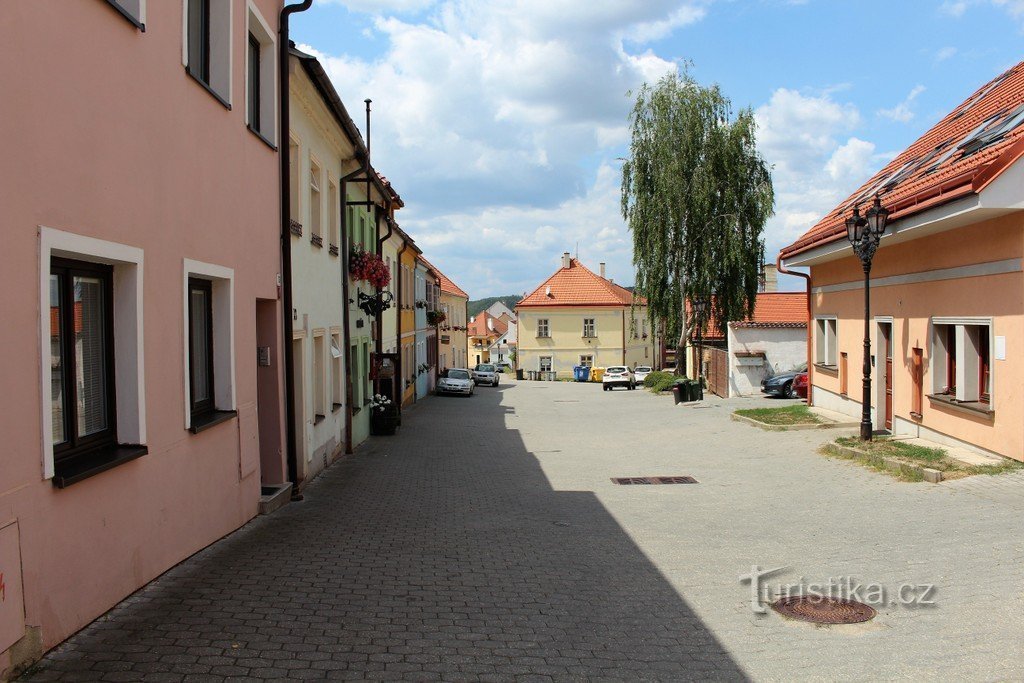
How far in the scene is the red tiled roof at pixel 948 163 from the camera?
422 inches

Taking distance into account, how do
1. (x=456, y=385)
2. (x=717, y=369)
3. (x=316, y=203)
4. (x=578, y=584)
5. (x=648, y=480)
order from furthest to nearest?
(x=456, y=385) → (x=717, y=369) → (x=316, y=203) → (x=648, y=480) → (x=578, y=584)

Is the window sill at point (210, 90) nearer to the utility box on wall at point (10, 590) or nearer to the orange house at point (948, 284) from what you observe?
the utility box on wall at point (10, 590)

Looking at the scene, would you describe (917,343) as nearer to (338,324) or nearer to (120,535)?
(338,324)

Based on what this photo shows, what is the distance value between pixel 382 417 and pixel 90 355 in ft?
49.3

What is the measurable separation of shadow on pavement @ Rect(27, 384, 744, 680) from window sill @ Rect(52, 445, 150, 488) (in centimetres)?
95

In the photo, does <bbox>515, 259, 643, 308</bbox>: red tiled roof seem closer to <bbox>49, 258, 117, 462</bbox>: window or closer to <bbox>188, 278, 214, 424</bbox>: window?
<bbox>188, 278, 214, 424</bbox>: window

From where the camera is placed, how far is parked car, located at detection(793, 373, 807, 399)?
28.9 m

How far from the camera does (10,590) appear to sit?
4.25 m

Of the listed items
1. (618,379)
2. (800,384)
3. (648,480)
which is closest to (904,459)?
(648,480)

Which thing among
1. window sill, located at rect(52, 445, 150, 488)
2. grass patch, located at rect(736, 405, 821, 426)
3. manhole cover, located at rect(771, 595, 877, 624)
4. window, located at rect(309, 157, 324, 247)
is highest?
window, located at rect(309, 157, 324, 247)

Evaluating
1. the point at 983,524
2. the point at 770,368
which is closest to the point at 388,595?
the point at 983,524

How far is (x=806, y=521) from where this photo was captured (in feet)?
30.7

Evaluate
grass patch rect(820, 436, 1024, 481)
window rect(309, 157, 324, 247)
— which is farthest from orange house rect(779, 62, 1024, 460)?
window rect(309, 157, 324, 247)

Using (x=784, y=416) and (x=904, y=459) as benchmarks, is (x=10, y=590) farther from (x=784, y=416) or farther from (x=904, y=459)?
(x=784, y=416)
